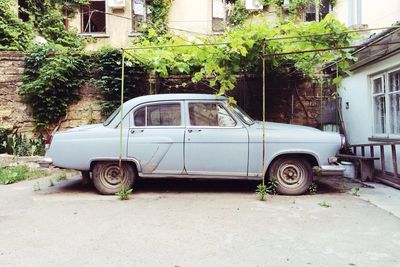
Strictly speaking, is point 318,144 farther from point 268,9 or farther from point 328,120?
point 268,9

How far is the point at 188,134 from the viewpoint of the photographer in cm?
642

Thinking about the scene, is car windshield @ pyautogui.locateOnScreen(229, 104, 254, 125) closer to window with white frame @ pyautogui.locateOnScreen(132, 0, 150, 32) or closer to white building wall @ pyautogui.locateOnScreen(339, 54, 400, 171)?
white building wall @ pyautogui.locateOnScreen(339, 54, 400, 171)

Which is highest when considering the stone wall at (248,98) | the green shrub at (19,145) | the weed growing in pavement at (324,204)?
the stone wall at (248,98)

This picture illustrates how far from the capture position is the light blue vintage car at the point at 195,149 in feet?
20.9

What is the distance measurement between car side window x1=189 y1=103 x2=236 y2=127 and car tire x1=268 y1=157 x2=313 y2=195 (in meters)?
1.09

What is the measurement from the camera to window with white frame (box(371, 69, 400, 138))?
7691mm

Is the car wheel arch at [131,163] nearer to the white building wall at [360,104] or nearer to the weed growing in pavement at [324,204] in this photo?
the weed growing in pavement at [324,204]

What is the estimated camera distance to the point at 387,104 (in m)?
7.96

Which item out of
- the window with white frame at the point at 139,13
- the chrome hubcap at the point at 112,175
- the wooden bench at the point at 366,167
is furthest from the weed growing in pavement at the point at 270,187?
the window with white frame at the point at 139,13

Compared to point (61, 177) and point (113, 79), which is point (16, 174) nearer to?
point (61, 177)

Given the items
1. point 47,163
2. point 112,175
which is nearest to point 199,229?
point 112,175

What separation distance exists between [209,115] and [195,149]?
0.69 m

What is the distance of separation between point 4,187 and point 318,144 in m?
6.25

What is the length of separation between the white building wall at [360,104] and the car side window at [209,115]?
12.0 ft
